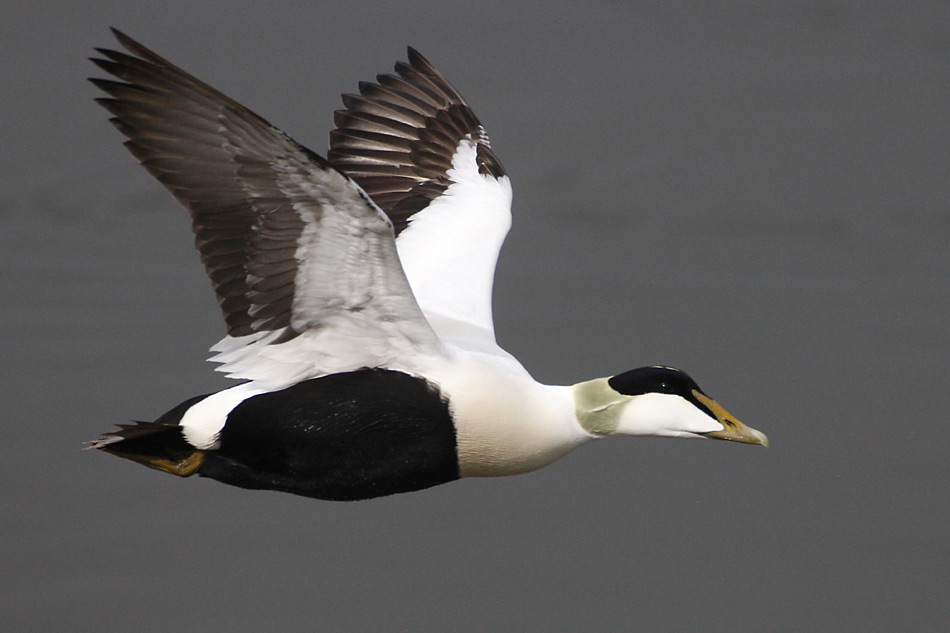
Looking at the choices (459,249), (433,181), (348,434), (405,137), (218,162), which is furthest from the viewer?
(405,137)

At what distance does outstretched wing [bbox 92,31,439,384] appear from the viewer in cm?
329

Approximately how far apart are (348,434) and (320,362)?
21cm

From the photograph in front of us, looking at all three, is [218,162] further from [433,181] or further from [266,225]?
[433,181]

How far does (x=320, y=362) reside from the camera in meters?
3.73

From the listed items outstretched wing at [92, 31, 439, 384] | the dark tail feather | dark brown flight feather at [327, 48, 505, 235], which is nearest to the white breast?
outstretched wing at [92, 31, 439, 384]

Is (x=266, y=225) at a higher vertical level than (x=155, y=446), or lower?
higher

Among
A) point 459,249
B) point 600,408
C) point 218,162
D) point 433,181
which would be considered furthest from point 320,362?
point 433,181

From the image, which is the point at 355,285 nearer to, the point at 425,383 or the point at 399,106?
the point at 425,383

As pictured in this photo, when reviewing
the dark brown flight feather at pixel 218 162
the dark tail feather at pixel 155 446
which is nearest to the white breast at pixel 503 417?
the dark brown flight feather at pixel 218 162

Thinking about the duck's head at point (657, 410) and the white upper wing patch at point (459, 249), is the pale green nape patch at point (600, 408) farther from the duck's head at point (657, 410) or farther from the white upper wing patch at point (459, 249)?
the white upper wing patch at point (459, 249)

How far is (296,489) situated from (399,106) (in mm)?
1928

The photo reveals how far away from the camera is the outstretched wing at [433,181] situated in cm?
432

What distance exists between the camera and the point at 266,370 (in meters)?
3.73

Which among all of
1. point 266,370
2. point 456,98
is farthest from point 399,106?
point 266,370
